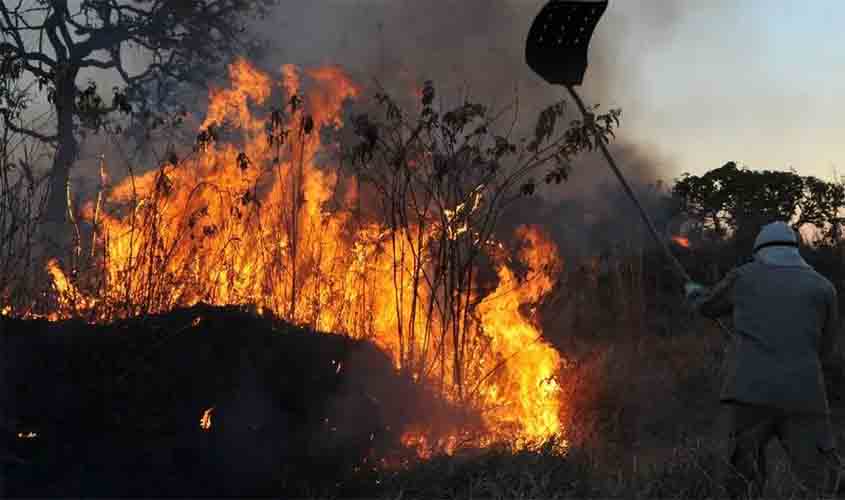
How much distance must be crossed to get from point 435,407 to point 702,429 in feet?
9.02

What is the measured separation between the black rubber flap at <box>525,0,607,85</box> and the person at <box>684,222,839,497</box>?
1.41 metres

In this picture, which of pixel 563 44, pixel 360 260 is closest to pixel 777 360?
pixel 563 44

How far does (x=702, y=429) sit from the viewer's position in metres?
7.85

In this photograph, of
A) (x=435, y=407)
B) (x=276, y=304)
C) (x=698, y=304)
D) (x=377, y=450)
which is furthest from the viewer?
(x=276, y=304)

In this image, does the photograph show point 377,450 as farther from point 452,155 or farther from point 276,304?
point 452,155

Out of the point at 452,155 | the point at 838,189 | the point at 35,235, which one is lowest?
the point at 35,235

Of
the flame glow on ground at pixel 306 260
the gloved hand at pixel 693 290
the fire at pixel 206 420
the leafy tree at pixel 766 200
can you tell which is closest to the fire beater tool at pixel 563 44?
the gloved hand at pixel 693 290

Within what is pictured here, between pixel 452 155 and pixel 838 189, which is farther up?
pixel 838 189

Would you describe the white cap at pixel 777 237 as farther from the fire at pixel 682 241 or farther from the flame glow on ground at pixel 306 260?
the fire at pixel 682 241

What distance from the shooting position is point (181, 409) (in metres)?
5.38

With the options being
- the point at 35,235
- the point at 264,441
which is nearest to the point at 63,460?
the point at 264,441

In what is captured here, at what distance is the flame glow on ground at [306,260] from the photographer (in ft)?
23.2

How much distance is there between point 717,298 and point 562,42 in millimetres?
1666

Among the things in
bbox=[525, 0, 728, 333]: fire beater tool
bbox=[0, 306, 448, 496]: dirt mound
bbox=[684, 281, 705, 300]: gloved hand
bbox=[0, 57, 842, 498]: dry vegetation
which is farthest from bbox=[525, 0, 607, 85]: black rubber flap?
bbox=[0, 306, 448, 496]: dirt mound
